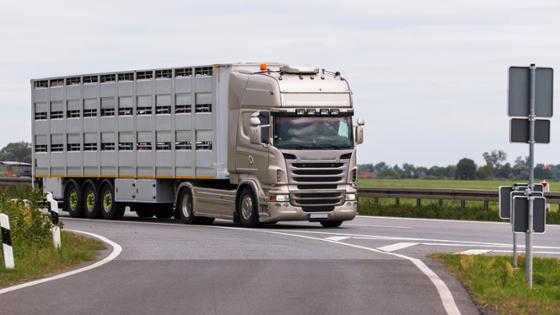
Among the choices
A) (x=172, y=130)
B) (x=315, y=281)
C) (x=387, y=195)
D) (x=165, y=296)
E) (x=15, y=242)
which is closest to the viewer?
(x=165, y=296)

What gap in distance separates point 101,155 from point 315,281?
1881 cm

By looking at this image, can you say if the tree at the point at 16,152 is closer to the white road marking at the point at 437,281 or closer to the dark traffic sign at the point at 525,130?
the white road marking at the point at 437,281

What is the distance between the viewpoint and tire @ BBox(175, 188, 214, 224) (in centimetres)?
3023

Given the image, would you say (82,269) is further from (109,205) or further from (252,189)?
(109,205)

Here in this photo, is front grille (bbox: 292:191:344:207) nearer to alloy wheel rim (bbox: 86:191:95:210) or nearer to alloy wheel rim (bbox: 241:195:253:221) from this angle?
alloy wheel rim (bbox: 241:195:253:221)

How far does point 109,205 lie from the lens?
33.4m

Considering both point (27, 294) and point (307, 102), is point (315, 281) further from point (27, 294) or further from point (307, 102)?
point (307, 102)

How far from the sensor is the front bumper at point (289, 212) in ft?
90.2

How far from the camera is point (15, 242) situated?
66.8ft

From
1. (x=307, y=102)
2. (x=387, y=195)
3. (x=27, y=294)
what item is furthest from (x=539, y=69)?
(x=387, y=195)

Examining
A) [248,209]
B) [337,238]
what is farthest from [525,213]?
[248,209]

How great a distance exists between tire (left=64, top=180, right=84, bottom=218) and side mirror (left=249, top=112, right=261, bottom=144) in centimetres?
860

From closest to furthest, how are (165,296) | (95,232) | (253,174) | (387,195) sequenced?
(165,296) < (95,232) < (253,174) < (387,195)

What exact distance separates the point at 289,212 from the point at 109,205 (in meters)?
7.58
